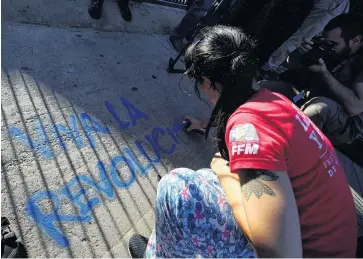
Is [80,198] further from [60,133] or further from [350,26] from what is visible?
[350,26]

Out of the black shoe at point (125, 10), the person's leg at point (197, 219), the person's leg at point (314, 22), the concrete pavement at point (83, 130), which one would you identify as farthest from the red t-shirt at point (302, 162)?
the black shoe at point (125, 10)

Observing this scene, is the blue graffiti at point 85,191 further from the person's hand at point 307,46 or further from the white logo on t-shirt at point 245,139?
the person's hand at point 307,46

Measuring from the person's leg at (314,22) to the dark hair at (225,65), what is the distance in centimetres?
222

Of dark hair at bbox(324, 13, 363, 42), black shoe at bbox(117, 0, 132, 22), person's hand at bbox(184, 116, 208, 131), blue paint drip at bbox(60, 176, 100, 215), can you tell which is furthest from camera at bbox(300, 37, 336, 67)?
black shoe at bbox(117, 0, 132, 22)

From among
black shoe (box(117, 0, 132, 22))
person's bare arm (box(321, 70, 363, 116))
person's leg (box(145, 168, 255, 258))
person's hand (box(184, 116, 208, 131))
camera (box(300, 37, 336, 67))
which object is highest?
camera (box(300, 37, 336, 67))

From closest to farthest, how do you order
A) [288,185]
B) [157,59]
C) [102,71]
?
[288,185], [102,71], [157,59]

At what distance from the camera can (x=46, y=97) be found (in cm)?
267

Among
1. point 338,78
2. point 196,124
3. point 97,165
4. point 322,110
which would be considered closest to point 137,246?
point 97,165

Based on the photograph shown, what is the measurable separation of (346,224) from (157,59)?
3033 mm

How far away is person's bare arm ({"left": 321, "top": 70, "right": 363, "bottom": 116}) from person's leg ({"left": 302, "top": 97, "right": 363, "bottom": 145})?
0.06m

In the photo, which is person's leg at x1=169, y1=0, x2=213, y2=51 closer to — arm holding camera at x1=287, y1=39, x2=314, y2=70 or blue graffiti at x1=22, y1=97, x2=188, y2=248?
arm holding camera at x1=287, y1=39, x2=314, y2=70

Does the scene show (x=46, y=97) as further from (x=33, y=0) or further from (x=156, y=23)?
(x=156, y=23)

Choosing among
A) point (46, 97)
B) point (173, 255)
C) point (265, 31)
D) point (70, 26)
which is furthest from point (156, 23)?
point (173, 255)

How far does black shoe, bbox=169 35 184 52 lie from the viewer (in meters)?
4.36
